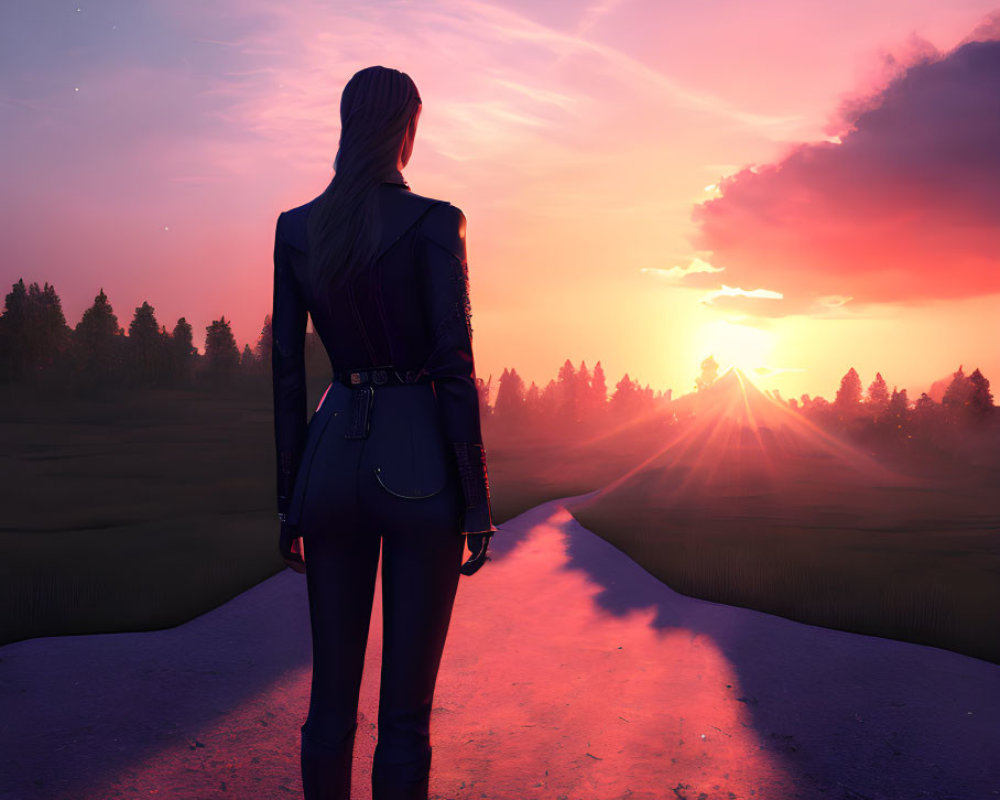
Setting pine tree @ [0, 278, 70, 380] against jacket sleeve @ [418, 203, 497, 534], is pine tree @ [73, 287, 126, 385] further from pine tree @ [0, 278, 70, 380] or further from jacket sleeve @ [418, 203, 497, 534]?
jacket sleeve @ [418, 203, 497, 534]

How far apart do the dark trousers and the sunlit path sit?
1606 millimetres

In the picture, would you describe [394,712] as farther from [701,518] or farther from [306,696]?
[701,518]

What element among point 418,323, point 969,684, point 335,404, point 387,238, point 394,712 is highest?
point 387,238

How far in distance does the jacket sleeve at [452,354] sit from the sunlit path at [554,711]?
2381 mm

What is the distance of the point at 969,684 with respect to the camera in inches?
237

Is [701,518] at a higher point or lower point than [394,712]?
lower

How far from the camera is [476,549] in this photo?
285 centimetres

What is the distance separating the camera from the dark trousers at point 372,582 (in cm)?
275

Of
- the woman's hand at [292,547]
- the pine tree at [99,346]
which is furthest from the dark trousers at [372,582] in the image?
the pine tree at [99,346]

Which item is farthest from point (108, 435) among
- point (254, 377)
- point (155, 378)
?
point (254, 377)

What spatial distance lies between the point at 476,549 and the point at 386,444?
55 cm

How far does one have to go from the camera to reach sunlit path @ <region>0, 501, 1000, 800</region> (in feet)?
14.2

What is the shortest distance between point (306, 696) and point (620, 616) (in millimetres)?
3746

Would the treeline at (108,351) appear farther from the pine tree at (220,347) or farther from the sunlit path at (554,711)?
the sunlit path at (554,711)
